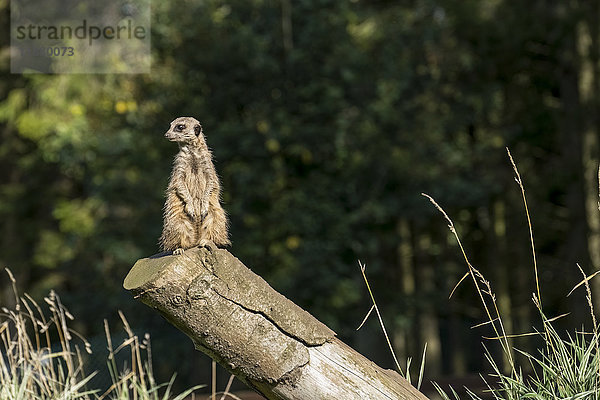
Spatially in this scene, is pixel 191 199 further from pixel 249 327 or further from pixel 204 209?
pixel 249 327

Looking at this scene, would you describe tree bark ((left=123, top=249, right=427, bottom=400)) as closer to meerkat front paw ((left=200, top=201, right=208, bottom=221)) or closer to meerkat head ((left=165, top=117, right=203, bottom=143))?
meerkat front paw ((left=200, top=201, right=208, bottom=221))

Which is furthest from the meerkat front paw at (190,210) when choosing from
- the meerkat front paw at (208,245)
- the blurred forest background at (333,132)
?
the blurred forest background at (333,132)

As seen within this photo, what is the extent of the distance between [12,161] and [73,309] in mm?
4446

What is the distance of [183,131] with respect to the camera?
3771 millimetres

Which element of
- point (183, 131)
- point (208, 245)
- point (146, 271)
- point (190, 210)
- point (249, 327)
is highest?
point (183, 131)

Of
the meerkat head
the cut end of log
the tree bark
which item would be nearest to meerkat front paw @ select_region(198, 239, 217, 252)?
the tree bark

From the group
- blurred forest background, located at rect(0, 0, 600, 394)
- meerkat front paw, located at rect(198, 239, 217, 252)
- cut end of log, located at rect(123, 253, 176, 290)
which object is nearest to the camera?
cut end of log, located at rect(123, 253, 176, 290)

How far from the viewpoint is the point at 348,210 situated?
12.6 m

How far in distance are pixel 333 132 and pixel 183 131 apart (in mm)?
8570

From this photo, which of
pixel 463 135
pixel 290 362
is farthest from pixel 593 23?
pixel 290 362

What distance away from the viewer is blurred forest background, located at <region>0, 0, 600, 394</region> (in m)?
12.2

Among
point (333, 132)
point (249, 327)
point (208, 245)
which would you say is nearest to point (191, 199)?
point (208, 245)

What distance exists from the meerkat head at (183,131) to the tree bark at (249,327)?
55 cm

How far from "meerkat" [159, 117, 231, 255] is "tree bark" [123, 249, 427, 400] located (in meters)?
0.15
